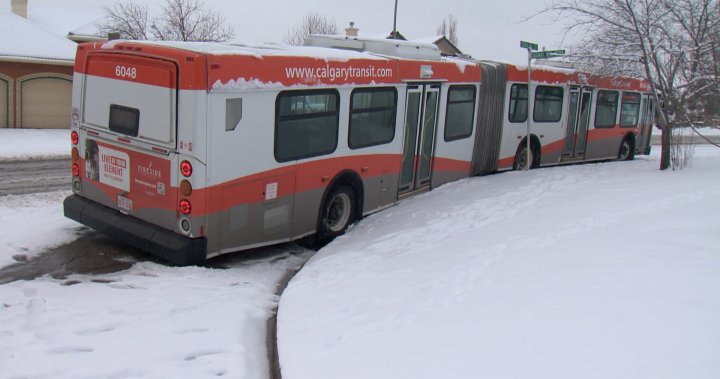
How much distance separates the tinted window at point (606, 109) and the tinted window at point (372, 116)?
8.53 m

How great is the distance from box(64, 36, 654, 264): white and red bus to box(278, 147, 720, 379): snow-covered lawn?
91cm

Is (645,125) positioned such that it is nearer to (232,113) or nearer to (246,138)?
(246,138)

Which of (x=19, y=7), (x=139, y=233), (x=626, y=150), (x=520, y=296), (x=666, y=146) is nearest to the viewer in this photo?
(x=520, y=296)

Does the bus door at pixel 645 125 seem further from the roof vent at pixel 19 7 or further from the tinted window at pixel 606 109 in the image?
the roof vent at pixel 19 7

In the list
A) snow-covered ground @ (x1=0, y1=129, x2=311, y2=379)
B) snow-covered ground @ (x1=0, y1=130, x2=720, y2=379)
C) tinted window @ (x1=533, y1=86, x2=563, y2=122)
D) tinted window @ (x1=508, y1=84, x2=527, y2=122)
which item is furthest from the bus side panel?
snow-covered ground @ (x1=0, y1=129, x2=311, y2=379)

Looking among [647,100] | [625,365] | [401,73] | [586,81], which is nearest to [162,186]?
[401,73]

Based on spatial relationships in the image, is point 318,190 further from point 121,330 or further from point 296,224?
point 121,330

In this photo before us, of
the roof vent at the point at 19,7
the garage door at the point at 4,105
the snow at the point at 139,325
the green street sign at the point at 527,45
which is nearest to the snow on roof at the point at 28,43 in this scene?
the garage door at the point at 4,105

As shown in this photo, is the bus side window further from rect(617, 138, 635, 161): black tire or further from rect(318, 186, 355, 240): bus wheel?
rect(617, 138, 635, 161): black tire

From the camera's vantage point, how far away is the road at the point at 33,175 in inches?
473

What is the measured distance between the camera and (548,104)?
1477cm

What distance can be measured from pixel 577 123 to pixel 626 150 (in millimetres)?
3293

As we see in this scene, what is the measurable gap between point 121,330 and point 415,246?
3.59m

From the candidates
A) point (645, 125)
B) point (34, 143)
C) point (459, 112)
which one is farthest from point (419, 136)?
point (34, 143)
